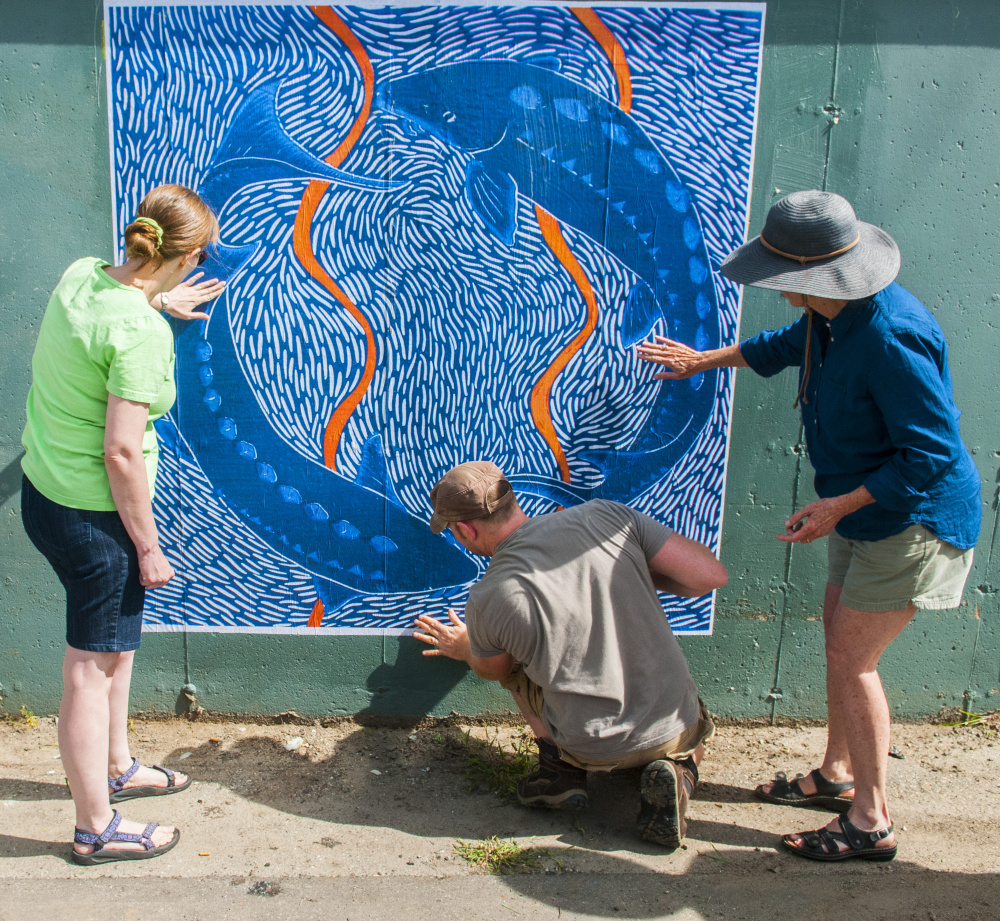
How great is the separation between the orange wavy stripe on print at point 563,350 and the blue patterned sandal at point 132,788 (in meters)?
1.74

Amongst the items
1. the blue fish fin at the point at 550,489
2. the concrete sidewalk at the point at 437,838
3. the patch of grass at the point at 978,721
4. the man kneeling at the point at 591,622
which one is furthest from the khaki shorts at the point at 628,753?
the patch of grass at the point at 978,721

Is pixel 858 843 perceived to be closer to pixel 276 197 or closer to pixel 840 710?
pixel 840 710

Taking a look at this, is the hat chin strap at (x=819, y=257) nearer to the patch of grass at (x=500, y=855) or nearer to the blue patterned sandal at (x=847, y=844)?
the blue patterned sandal at (x=847, y=844)

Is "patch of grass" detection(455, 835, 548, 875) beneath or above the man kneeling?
beneath

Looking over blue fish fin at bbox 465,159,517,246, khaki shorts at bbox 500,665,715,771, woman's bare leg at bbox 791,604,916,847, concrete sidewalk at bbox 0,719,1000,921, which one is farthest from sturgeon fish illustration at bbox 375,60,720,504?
concrete sidewalk at bbox 0,719,1000,921

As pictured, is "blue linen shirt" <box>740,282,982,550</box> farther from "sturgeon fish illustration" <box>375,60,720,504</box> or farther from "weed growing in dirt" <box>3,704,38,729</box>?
"weed growing in dirt" <box>3,704,38,729</box>

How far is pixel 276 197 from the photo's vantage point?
117 inches

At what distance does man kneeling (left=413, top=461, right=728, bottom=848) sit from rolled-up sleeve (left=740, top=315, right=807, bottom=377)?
0.69 metres

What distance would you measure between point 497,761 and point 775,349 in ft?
5.81

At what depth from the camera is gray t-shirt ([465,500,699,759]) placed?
2.48 m

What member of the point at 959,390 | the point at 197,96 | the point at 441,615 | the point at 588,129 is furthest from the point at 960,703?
the point at 197,96

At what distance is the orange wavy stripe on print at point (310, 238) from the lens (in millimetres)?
2873

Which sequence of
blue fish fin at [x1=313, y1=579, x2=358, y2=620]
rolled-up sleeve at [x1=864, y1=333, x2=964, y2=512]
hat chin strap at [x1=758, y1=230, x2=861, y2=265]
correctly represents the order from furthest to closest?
blue fish fin at [x1=313, y1=579, x2=358, y2=620] → hat chin strap at [x1=758, y1=230, x2=861, y2=265] → rolled-up sleeve at [x1=864, y1=333, x2=964, y2=512]

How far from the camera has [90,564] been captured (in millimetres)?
2436
